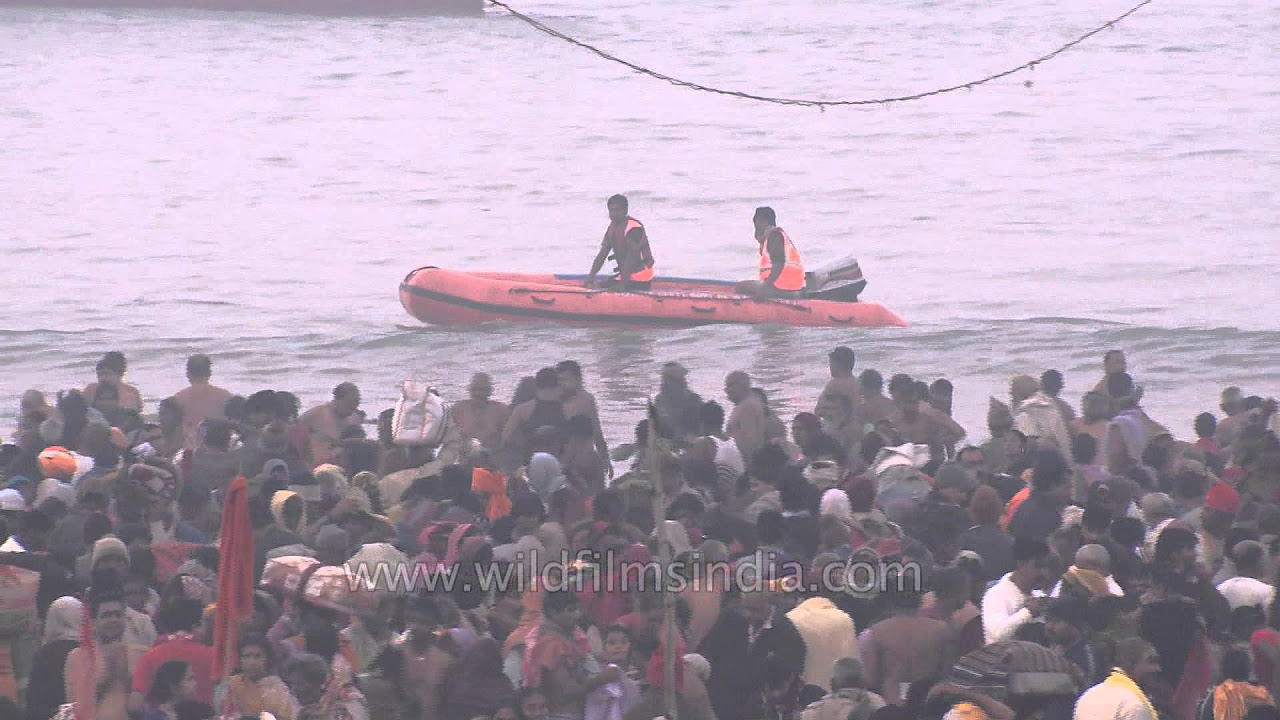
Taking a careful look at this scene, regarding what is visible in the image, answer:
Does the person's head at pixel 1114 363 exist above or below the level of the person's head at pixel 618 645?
above

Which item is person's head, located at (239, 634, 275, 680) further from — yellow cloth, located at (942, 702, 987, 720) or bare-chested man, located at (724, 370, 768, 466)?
bare-chested man, located at (724, 370, 768, 466)

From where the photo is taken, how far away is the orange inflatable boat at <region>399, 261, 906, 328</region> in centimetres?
1958

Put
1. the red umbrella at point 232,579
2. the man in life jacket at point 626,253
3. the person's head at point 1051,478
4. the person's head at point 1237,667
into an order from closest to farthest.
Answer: the red umbrella at point 232,579 < the person's head at point 1237,667 < the person's head at point 1051,478 < the man in life jacket at point 626,253

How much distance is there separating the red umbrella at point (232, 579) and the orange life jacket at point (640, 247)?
41.4 feet

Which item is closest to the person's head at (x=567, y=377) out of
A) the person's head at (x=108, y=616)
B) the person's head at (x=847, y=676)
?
the person's head at (x=108, y=616)

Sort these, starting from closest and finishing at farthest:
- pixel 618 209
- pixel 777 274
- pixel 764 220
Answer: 1. pixel 764 220
2. pixel 618 209
3. pixel 777 274

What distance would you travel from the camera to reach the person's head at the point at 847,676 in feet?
19.2

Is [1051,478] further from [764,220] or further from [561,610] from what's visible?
[764,220]

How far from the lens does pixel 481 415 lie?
37.4 feet

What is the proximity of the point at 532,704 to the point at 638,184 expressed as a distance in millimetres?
35157

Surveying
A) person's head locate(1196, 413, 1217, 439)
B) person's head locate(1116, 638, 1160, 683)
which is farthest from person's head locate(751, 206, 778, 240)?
person's head locate(1116, 638, 1160, 683)

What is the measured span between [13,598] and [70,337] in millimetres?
20768

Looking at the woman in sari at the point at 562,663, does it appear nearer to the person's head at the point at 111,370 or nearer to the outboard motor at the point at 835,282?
the person's head at the point at 111,370

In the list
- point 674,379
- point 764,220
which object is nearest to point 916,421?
point 674,379
